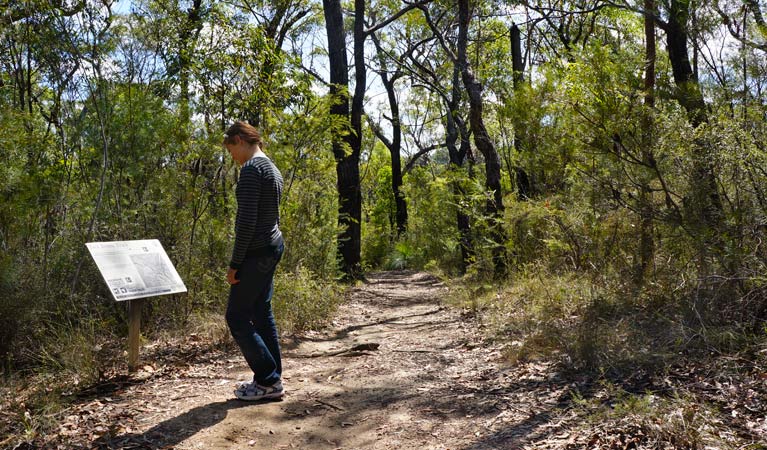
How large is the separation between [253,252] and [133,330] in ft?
5.09

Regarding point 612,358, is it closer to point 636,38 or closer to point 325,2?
point 325,2

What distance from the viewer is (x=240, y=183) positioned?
14.7 ft

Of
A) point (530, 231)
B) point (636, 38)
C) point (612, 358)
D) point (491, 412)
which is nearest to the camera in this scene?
point (491, 412)

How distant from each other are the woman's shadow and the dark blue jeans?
41 centimetres

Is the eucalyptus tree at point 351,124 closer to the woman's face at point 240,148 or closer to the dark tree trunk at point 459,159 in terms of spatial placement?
the dark tree trunk at point 459,159

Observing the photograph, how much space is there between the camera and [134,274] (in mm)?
5094

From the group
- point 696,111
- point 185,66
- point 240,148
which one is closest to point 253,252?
point 240,148

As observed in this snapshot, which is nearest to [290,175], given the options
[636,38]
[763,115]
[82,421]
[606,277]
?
[606,277]

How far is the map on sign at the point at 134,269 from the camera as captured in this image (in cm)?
488

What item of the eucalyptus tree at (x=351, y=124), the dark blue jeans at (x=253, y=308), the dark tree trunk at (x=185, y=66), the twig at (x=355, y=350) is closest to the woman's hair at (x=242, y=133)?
the dark blue jeans at (x=253, y=308)

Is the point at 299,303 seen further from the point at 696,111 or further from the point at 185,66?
the point at 696,111

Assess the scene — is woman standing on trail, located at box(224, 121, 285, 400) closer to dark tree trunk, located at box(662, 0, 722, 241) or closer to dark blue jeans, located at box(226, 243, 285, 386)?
dark blue jeans, located at box(226, 243, 285, 386)

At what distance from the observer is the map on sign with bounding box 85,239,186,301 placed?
488 cm

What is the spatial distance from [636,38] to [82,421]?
2047 centimetres
